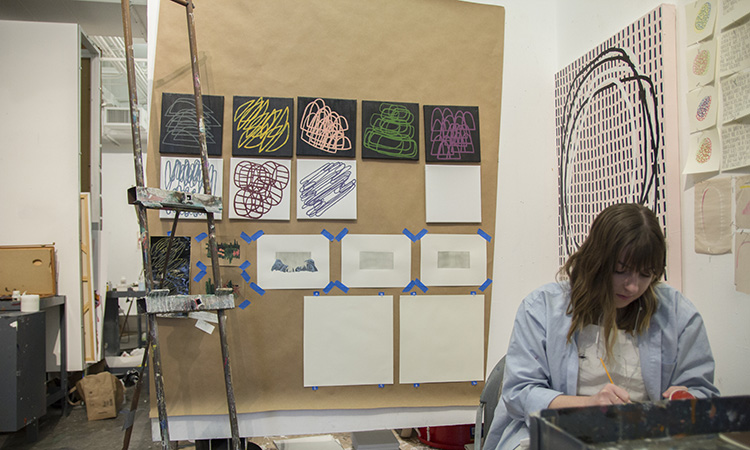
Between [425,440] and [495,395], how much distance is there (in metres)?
1.18

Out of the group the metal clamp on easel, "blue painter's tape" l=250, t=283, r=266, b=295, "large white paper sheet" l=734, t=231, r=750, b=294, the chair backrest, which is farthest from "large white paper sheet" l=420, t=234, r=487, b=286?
"large white paper sheet" l=734, t=231, r=750, b=294

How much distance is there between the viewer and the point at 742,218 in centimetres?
126

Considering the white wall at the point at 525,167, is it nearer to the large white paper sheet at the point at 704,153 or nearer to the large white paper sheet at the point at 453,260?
the large white paper sheet at the point at 453,260

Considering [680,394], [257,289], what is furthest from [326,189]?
[680,394]

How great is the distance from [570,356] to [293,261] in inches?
42.9

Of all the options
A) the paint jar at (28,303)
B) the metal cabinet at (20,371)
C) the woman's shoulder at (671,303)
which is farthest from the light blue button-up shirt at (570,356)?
the paint jar at (28,303)

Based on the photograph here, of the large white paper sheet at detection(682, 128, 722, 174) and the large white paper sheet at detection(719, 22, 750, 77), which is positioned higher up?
the large white paper sheet at detection(719, 22, 750, 77)

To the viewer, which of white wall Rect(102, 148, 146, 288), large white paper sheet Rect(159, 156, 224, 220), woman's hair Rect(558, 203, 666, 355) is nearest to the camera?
woman's hair Rect(558, 203, 666, 355)

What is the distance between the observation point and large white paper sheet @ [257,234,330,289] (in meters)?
1.91

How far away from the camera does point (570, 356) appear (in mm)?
1232

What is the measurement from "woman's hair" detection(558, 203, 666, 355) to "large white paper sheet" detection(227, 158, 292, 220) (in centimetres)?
111

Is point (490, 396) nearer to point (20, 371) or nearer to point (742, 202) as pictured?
point (742, 202)

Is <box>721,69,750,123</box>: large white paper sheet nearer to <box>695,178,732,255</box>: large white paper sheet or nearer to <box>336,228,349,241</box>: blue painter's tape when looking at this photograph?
<box>695,178,732,255</box>: large white paper sheet

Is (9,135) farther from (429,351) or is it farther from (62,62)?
(429,351)
